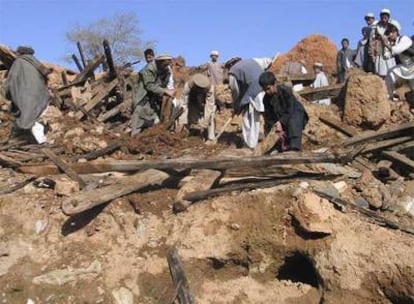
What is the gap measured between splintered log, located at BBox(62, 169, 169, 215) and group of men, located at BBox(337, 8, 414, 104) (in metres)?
4.40

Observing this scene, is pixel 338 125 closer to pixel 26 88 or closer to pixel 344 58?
pixel 344 58

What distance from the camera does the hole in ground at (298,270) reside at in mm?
5211

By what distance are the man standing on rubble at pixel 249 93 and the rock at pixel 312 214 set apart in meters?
2.22

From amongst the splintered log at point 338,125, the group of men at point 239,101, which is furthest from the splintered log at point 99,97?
the splintered log at point 338,125

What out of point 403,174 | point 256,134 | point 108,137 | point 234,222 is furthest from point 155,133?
point 403,174

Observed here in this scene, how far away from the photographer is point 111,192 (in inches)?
217

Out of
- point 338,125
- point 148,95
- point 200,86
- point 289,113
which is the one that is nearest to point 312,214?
point 289,113

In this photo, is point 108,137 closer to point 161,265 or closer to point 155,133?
point 155,133

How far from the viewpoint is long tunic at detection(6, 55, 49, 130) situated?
7676 millimetres

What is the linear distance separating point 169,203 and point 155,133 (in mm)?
2502

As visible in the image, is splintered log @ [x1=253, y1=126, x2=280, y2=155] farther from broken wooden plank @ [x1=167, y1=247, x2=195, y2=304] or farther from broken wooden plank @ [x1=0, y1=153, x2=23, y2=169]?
broken wooden plank @ [x1=0, y1=153, x2=23, y2=169]

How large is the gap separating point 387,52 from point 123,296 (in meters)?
5.84

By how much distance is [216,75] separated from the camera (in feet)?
36.4

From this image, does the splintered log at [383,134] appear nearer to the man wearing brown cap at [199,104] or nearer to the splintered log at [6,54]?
the man wearing brown cap at [199,104]
